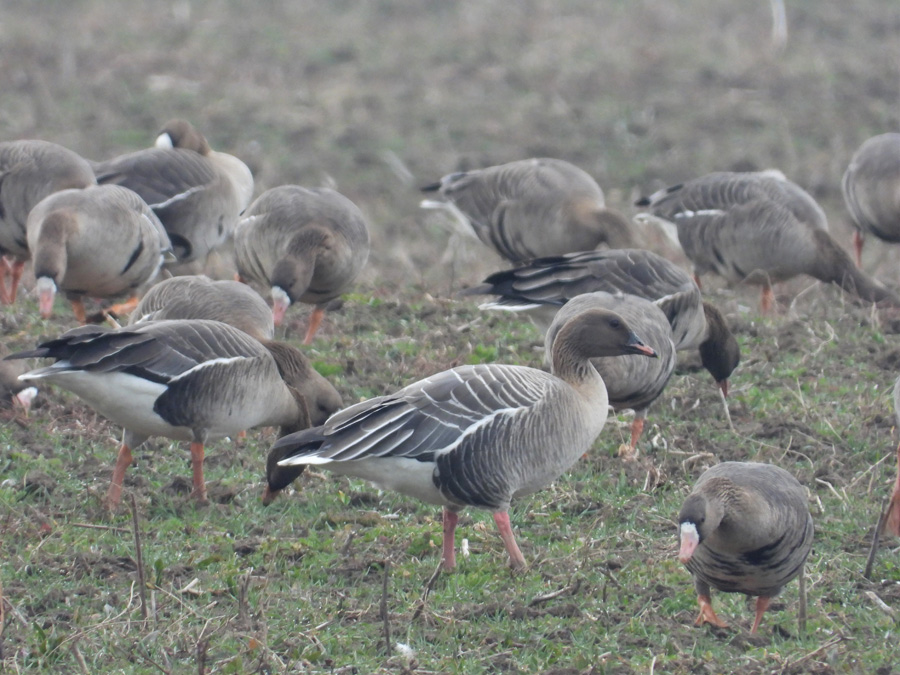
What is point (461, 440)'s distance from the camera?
6.45 meters

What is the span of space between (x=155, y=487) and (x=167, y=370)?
0.92 m

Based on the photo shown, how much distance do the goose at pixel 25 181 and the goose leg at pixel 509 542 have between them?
5651 millimetres

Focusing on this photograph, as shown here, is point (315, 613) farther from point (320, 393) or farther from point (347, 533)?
point (320, 393)

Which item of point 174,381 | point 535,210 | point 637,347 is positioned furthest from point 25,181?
point 637,347

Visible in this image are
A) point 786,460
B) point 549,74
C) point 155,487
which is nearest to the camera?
point 155,487

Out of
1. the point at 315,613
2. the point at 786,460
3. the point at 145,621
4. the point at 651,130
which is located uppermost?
the point at 145,621

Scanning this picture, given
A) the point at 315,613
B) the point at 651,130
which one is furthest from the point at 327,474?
the point at 651,130

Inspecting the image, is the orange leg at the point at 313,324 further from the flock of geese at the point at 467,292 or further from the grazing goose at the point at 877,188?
the grazing goose at the point at 877,188

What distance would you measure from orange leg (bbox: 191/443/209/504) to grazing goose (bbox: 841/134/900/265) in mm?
8104

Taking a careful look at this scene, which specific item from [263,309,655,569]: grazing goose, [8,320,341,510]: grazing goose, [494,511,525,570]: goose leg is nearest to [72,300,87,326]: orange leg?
[8,320,341,510]: grazing goose

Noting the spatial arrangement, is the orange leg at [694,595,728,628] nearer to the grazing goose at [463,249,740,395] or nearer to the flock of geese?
the flock of geese

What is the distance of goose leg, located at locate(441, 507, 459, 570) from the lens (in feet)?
21.7

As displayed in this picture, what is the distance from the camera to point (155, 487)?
7.59 meters

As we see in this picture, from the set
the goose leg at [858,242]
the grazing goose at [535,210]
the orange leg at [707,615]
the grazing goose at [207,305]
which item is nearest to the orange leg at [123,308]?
the grazing goose at [207,305]
